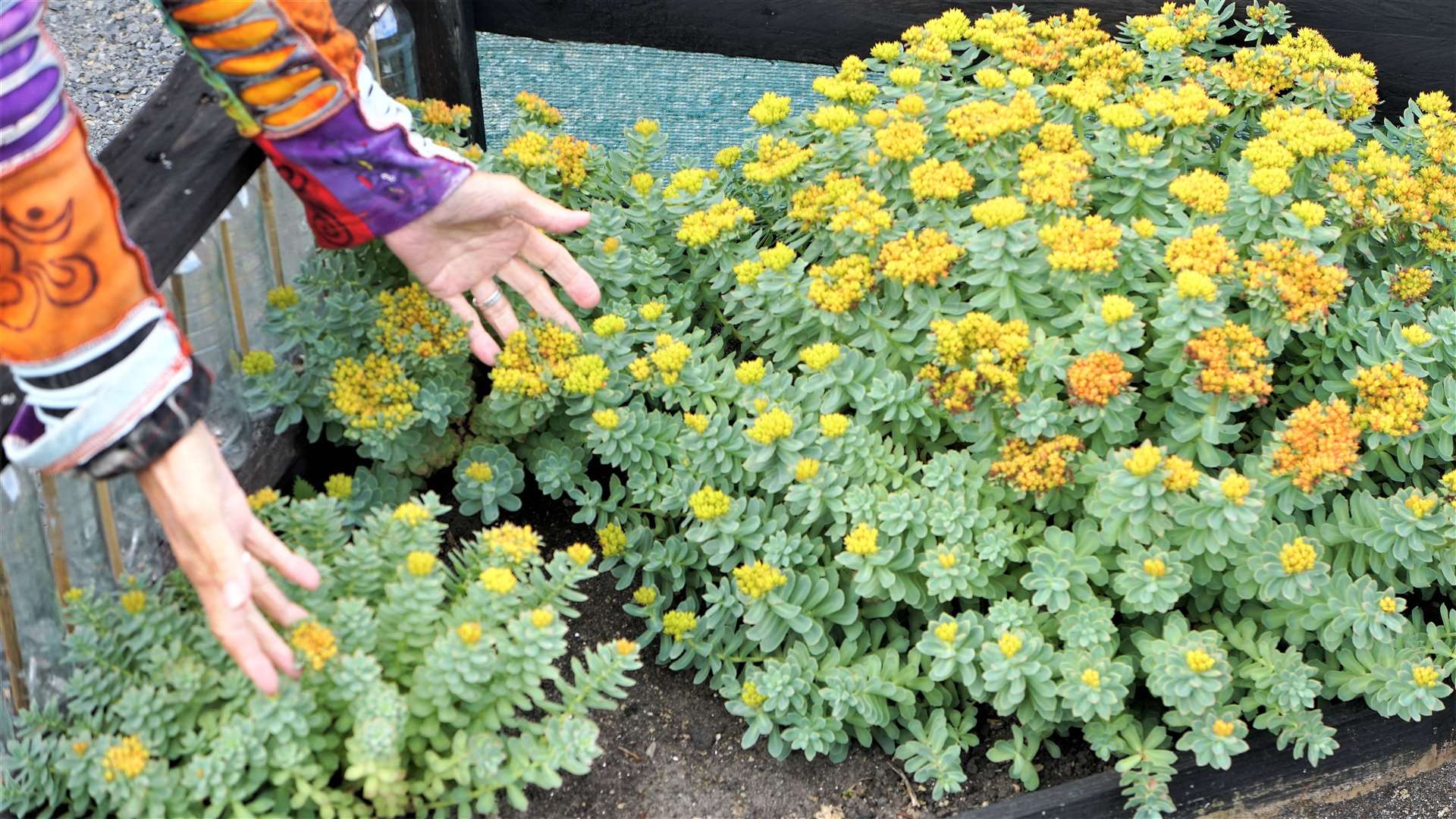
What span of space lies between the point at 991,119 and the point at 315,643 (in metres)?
1.54

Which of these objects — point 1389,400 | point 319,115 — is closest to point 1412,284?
point 1389,400

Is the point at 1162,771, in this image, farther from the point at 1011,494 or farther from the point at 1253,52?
the point at 1253,52

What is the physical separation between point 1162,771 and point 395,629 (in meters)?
1.19

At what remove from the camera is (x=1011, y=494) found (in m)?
2.20

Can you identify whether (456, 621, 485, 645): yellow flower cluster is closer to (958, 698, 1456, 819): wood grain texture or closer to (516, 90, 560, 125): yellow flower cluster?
(958, 698, 1456, 819): wood grain texture

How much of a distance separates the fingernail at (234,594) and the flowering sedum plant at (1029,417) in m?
0.76

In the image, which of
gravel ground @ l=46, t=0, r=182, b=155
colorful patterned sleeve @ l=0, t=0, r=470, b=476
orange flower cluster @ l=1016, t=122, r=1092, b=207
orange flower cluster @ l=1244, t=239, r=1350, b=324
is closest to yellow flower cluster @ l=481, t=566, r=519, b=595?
colorful patterned sleeve @ l=0, t=0, r=470, b=476

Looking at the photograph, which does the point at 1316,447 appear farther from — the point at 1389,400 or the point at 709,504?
the point at 709,504

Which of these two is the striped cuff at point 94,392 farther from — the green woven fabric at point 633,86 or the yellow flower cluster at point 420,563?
the green woven fabric at point 633,86

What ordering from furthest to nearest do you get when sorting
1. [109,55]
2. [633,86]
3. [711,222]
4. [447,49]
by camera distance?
[109,55], [633,86], [447,49], [711,222]

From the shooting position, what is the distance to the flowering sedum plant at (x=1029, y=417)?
2.04 metres

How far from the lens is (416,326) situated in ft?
7.54

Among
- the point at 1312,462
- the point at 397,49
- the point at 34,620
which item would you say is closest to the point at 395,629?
the point at 34,620

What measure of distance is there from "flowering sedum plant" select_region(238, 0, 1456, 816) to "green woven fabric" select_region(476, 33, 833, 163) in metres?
1.05
